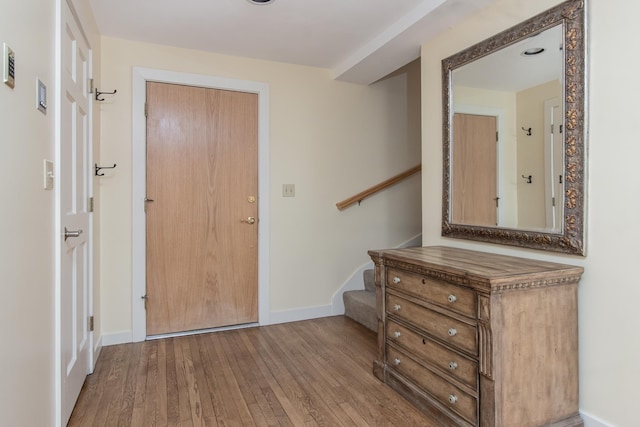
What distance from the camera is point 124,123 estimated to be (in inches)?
109

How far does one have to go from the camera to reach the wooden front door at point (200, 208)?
2.87 meters

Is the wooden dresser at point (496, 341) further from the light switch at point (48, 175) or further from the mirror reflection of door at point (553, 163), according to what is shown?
the light switch at point (48, 175)

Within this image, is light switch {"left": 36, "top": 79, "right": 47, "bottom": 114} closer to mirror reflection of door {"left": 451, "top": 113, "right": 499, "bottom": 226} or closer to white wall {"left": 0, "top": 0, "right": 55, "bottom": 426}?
white wall {"left": 0, "top": 0, "right": 55, "bottom": 426}

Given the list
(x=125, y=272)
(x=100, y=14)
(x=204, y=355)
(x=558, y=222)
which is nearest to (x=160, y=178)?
(x=125, y=272)

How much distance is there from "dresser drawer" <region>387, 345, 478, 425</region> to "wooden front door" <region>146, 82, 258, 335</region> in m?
1.46

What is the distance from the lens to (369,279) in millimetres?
3465

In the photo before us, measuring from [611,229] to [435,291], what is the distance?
29.8 inches

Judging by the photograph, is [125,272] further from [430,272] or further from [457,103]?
[457,103]

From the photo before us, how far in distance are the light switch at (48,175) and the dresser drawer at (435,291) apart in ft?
5.46

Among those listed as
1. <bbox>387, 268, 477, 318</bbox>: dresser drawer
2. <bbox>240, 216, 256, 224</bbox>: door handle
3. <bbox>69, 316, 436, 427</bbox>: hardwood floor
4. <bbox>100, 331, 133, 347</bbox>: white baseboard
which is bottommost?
<bbox>69, 316, 436, 427</bbox>: hardwood floor

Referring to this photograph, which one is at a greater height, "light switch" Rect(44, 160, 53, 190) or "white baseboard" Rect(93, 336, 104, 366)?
"light switch" Rect(44, 160, 53, 190)

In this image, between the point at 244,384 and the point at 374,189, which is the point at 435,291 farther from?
the point at 374,189

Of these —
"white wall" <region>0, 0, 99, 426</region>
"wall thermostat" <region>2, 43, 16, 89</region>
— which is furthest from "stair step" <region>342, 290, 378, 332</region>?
"wall thermostat" <region>2, 43, 16, 89</region>

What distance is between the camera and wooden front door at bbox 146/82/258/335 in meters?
2.87
